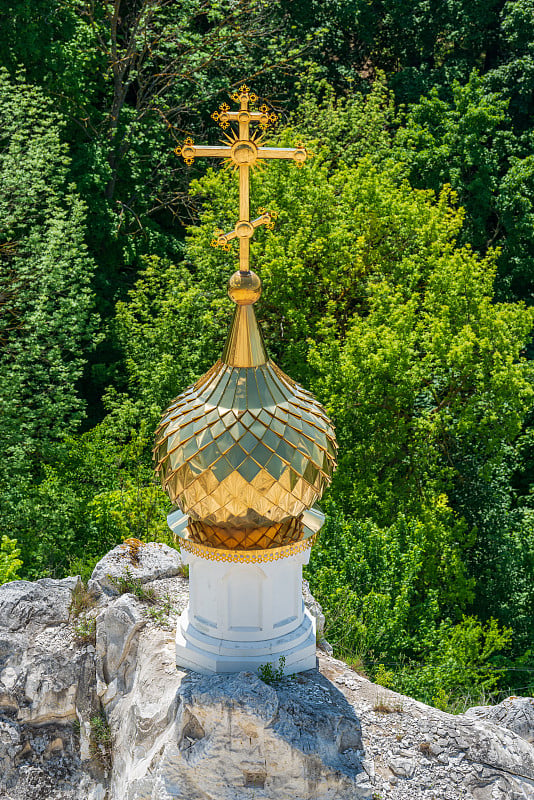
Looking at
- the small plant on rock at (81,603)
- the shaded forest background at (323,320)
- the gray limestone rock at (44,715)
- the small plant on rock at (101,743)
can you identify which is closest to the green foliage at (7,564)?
the shaded forest background at (323,320)

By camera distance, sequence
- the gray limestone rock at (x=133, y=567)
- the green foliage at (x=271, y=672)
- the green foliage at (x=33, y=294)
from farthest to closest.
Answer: the green foliage at (x=33, y=294)
the gray limestone rock at (x=133, y=567)
the green foliage at (x=271, y=672)

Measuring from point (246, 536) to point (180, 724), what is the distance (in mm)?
1870

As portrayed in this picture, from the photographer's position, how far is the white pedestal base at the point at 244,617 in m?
8.93

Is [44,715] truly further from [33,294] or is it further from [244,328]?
[33,294]

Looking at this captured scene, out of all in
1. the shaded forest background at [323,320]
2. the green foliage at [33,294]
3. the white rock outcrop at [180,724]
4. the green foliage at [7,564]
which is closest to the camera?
the white rock outcrop at [180,724]

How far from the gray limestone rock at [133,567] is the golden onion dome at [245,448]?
269 centimetres

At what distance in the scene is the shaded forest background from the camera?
61.5ft

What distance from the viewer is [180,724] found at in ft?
28.3

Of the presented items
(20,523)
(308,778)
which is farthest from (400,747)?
(20,523)

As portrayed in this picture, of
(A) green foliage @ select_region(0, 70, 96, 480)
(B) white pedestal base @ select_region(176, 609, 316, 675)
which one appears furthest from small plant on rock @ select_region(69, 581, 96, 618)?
(A) green foliage @ select_region(0, 70, 96, 480)

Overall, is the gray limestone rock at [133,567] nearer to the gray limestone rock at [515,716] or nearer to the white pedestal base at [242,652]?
the white pedestal base at [242,652]

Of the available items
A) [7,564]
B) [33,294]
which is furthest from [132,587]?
[33,294]

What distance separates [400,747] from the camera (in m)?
8.93

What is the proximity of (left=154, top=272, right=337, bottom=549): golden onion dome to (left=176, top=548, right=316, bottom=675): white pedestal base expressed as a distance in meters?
0.40
